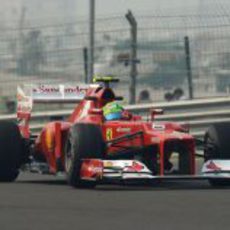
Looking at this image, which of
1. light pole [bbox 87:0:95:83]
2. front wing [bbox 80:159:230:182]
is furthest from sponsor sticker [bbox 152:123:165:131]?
light pole [bbox 87:0:95:83]

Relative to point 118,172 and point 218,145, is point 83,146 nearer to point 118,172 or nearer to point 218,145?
point 118,172

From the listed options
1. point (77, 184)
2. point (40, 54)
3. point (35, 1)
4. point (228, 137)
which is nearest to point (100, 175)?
point (77, 184)

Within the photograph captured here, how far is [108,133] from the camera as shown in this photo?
516 inches

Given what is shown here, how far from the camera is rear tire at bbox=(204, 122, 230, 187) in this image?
13.0m

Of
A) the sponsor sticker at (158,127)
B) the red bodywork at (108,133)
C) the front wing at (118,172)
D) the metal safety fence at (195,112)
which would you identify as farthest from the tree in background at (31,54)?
the front wing at (118,172)

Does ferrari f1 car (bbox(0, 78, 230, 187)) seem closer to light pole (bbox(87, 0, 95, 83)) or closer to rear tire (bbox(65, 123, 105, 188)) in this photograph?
rear tire (bbox(65, 123, 105, 188))

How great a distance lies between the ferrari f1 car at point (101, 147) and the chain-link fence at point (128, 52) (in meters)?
3.79

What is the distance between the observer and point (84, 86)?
1467 centimetres

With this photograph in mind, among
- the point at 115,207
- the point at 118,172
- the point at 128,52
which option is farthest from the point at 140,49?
the point at 115,207

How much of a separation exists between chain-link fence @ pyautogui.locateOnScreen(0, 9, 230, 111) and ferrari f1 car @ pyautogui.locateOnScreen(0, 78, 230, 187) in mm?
3788

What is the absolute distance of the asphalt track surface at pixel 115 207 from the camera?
9180 mm

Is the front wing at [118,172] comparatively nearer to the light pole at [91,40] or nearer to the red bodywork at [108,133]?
the red bodywork at [108,133]

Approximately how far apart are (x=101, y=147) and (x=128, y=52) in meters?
6.41

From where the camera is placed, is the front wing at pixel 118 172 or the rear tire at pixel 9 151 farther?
the rear tire at pixel 9 151
